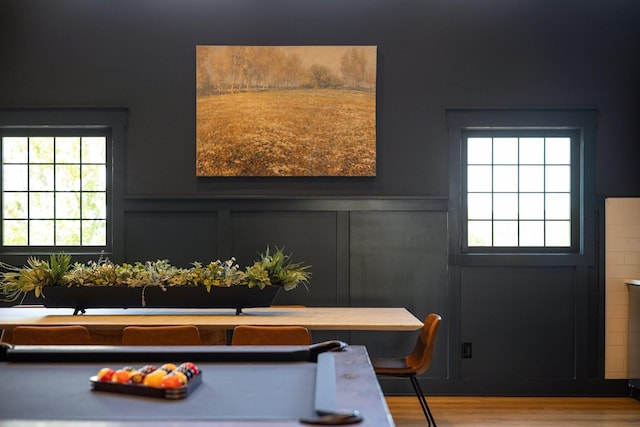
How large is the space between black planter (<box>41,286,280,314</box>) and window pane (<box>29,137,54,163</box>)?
2.01m

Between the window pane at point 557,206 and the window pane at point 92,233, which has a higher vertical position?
the window pane at point 557,206

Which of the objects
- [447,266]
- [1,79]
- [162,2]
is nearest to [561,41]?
[447,266]

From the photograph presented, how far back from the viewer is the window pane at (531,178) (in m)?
6.15

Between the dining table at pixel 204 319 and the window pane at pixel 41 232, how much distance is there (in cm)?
122

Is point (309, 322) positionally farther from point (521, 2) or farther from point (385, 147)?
point (521, 2)

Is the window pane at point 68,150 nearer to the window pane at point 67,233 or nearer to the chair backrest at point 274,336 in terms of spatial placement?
the window pane at point 67,233

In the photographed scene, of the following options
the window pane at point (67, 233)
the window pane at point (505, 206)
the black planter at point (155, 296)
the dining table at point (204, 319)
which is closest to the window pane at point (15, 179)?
the window pane at point (67, 233)

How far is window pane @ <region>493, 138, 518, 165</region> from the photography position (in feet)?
20.2

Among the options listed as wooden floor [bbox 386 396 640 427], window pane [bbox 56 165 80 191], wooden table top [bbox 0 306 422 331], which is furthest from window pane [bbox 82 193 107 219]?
wooden floor [bbox 386 396 640 427]

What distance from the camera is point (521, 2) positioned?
6.09 m

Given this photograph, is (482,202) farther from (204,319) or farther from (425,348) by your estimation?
(204,319)

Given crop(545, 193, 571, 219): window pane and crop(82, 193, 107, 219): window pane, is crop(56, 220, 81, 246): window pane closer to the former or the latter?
crop(82, 193, 107, 219): window pane

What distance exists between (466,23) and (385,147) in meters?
1.29

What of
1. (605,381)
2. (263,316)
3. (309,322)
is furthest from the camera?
(605,381)
